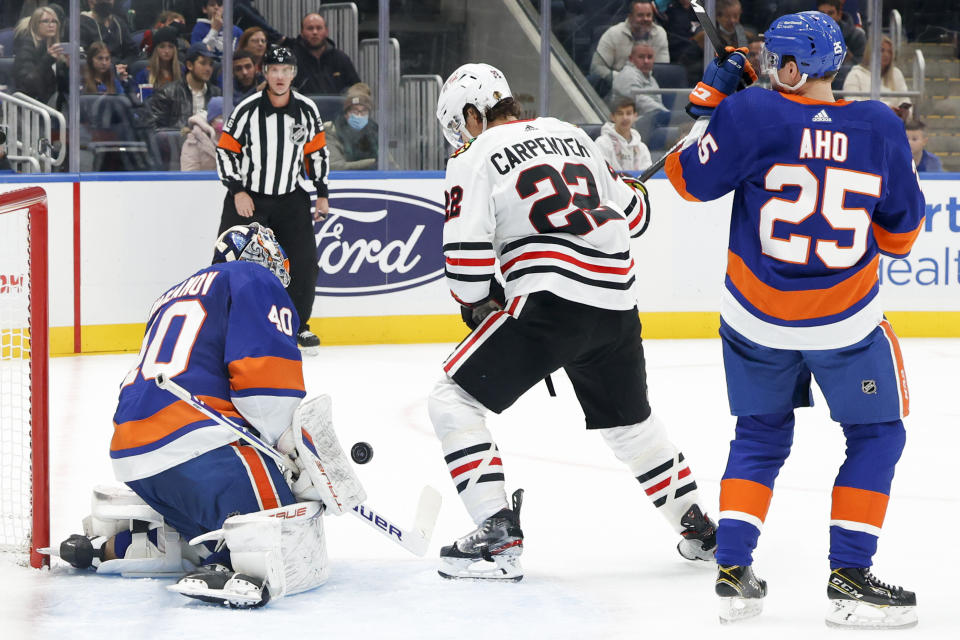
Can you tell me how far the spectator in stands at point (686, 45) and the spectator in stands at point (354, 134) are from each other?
1.78m

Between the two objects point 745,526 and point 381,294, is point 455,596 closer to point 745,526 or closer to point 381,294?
point 745,526

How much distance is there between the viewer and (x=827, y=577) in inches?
125

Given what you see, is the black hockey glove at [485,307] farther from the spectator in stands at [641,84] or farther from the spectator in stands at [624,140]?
the spectator in stands at [641,84]

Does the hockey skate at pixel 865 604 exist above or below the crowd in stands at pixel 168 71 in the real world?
below

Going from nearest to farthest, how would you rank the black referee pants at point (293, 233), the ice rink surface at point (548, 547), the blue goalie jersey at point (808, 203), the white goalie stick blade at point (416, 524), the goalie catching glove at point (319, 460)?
the blue goalie jersey at point (808, 203)
the ice rink surface at point (548, 547)
the goalie catching glove at point (319, 460)
the white goalie stick blade at point (416, 524)
the black referee pants at point (293, 233)

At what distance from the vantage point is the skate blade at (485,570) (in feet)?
10.2

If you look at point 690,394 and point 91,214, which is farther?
point 91,214

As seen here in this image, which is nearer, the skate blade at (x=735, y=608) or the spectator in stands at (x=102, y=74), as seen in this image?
the skate blade at (x=735, y=608)

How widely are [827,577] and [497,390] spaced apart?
0.84 meters

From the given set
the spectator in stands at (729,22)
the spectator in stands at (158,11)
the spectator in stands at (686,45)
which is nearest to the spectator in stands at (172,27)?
the spectator in stands at (158,11)

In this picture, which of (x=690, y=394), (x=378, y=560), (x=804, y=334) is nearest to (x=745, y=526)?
(x=804, y=334)

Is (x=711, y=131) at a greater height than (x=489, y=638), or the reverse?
(x=711, y=131)

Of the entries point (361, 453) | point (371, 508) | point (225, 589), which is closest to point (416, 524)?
point (371, 508)

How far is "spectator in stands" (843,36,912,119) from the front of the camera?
8.02 m
